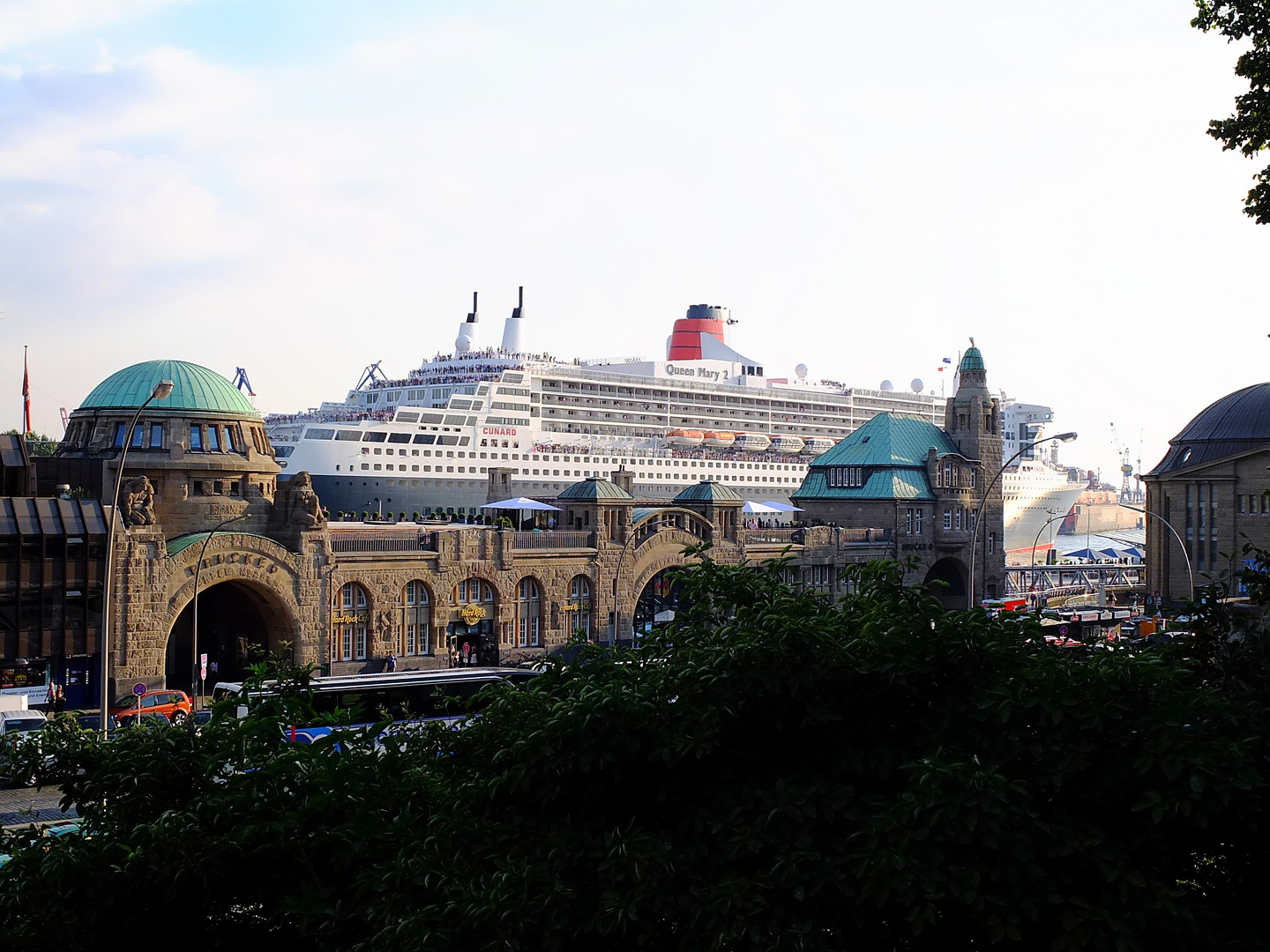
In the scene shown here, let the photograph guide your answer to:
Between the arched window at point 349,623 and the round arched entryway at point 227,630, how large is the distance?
176 centimetres

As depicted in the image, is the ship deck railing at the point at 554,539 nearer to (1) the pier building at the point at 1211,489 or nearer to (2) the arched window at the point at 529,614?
(2) the arched window at the point at 529,614

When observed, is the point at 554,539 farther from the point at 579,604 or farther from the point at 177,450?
the point at 177,450

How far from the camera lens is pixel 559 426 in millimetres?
94938

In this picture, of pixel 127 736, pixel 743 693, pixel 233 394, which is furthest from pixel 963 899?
pixel 233 394

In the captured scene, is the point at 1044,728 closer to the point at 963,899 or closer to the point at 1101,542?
the point at 963,899

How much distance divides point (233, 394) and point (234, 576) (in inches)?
259

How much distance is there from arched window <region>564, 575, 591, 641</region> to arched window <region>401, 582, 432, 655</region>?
20.9 ft

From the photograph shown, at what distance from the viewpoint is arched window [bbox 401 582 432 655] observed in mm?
44781

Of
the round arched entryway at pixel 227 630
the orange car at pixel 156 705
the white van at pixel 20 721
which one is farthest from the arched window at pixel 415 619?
the white van at pixel 20 721

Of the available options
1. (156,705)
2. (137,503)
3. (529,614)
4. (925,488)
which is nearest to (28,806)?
(156,705)

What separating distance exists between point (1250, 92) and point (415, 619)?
33.5 metres

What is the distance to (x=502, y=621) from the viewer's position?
47.3 meters

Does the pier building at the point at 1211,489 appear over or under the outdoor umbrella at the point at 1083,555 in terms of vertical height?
over

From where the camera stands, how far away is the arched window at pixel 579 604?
1969 inches
